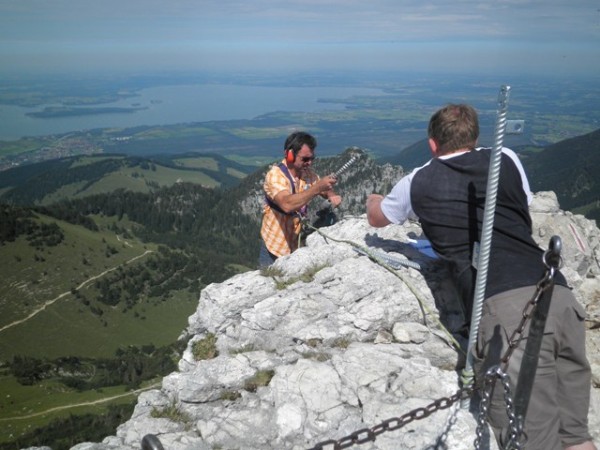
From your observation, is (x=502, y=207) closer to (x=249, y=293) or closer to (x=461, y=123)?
(x=461, y=123)

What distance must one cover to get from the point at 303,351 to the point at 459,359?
264 cm

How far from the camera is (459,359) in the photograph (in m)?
7.53

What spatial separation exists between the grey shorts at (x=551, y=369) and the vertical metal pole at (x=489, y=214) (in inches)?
8.6

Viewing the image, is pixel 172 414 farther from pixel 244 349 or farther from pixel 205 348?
pixel 205 348

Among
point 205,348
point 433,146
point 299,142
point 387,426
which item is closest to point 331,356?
point 205,348

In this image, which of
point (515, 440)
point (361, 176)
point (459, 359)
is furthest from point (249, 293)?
point (361, 176)

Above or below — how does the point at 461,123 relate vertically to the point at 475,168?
above

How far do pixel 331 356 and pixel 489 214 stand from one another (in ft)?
12.3

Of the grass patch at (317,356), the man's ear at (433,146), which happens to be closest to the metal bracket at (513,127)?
the man's ear at (433,146)

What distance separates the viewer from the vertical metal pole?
506 centimetres

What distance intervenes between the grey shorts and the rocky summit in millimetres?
835

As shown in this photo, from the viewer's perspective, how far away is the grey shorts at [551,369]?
5305 mm

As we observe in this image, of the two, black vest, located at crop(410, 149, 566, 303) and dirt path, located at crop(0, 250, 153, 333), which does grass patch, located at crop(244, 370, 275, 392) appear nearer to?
black vest, located at crop(410, 149, 566, 303)

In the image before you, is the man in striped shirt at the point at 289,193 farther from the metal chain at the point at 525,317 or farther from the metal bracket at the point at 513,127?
the metal chain at the point at 525,317
